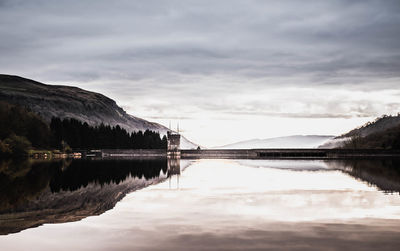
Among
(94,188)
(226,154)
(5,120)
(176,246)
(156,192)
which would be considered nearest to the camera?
(176,246)

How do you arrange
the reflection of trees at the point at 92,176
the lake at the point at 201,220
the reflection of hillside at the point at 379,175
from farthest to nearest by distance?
the reflection of trees at the point at 92,176
the reflection of hillside at the point at 379,175
the lake at the point at 201,220

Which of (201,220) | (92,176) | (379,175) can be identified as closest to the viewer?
(201,220)

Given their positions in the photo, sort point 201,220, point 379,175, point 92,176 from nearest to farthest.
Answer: point 201,220, point 379,175, point 92,176

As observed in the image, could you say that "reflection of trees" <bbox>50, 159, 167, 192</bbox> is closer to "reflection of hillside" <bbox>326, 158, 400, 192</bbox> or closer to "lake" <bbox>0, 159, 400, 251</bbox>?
"lake" <bbox>0, 159, 400, 251</bbox>

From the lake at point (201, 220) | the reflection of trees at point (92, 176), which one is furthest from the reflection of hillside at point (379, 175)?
the reflection of trees at point (92, 176)

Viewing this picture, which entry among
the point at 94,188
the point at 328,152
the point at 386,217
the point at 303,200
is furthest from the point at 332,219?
the point at 328,152

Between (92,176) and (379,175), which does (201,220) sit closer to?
(92,176)

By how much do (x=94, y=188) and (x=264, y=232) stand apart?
23783mm

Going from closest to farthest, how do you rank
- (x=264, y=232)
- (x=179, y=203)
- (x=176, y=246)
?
1. (x=176, y=246)
2. (x=264, y=232)
3. (x=179, y=203)

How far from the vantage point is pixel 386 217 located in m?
24.6

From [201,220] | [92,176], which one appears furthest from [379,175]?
[201,220]

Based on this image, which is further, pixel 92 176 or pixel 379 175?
pixel 92 176

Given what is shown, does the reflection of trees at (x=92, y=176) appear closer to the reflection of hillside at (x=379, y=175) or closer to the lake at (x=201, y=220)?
the lake at (x=201, y=220)

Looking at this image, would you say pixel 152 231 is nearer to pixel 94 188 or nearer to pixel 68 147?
pixel 94 188
